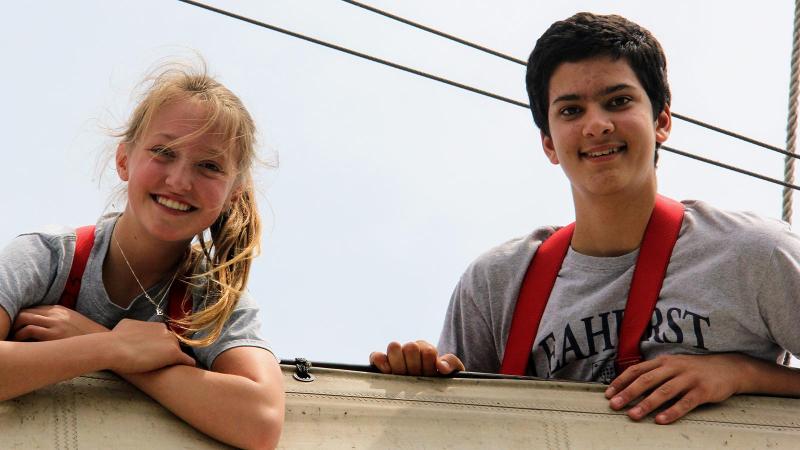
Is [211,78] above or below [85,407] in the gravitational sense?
above

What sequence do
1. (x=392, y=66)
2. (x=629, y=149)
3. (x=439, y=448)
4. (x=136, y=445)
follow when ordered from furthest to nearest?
(x=392, y=66) < (x=629, y=149) < (x=439, y=448) < (x=136, y=445)

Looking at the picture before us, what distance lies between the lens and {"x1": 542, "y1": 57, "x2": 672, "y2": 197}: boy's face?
10.2ft

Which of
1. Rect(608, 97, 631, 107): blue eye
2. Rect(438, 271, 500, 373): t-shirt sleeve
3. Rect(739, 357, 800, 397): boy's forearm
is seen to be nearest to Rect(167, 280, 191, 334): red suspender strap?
Rect(438, 271, 500, 373): t-shirt sleeve

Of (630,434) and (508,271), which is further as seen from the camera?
(508,271)

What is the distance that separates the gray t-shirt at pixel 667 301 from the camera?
9.48 feet

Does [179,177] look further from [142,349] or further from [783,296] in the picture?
[783,296]

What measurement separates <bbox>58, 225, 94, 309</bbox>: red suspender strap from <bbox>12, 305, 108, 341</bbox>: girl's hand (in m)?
0.12

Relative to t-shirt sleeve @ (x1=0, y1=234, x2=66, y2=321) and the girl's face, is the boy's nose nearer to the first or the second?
the girl's face

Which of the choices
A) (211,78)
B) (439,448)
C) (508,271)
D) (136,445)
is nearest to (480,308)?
(508,271)

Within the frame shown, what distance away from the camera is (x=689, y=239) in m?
3.05

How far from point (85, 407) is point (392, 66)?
2.09 m

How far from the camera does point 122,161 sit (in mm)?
2816

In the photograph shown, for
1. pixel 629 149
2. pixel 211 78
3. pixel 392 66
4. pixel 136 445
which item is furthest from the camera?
pixel 392 66

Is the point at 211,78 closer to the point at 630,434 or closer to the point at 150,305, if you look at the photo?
the point at 150,305
